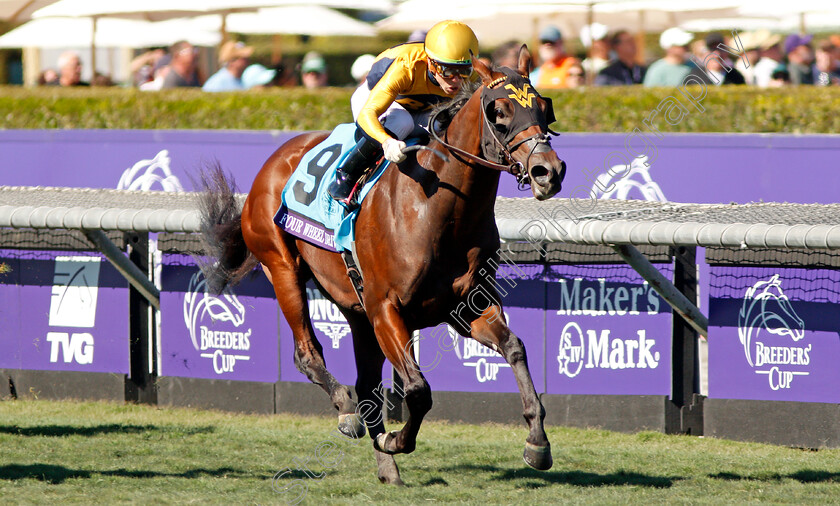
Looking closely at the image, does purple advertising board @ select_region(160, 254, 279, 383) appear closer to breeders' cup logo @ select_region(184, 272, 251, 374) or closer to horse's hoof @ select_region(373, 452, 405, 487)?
breeders' cup logo @ select_region(184, 272, 251, 374)

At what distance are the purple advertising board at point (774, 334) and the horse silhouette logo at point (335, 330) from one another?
238cm

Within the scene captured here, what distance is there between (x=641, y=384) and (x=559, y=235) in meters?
1.16

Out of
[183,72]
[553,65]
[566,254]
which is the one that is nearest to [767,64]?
[553,65]

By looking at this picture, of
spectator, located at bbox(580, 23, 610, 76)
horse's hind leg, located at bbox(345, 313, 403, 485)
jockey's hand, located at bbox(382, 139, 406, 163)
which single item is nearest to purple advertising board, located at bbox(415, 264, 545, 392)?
horse's hind leg, located at bbox(345, 313, 403, 485)

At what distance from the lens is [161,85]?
13328mm

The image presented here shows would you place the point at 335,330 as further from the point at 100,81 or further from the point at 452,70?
the point at 100,81

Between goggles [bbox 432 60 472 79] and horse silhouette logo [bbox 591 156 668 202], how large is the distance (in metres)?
4.09

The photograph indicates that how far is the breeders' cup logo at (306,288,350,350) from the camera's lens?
7793mm

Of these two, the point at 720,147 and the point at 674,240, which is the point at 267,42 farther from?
the point at 674,240

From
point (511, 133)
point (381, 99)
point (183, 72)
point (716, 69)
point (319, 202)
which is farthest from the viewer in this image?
point (183, 72)

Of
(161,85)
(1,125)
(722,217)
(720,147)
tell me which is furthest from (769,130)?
(1,125)

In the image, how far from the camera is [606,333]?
7.25 m

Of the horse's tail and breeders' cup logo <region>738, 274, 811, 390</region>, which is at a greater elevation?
the horse's tail

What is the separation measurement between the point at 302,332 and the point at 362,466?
2.69 feet
